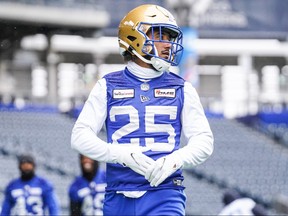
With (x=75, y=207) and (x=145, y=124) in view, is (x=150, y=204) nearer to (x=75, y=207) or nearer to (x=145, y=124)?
(x=145, y=124)

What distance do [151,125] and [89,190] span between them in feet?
17.1

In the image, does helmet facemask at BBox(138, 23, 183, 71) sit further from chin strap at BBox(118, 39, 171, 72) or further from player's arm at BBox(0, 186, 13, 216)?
player's arm at BBox(0, 186, 13, 216)

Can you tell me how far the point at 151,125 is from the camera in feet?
14.2

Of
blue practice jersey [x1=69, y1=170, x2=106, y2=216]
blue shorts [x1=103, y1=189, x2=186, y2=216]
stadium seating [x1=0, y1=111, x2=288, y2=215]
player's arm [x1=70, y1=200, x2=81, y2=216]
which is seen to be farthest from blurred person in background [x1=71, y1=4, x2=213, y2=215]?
stadium seating [x1=0, y1=111, x2=288, y2=215]

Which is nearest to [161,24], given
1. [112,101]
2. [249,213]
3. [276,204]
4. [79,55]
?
[112,101]

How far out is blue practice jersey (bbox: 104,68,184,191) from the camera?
430 centimetres

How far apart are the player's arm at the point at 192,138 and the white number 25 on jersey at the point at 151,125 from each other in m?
0.07

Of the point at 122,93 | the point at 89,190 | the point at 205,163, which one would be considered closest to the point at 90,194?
the point at 89,190

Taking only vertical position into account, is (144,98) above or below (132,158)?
above

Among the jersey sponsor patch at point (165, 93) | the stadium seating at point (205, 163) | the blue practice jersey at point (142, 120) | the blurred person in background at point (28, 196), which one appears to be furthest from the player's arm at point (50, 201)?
the jersey sponsor patch at point (165, 93)

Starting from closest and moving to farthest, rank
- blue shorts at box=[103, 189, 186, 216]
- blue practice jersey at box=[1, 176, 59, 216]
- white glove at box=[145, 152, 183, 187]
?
white glove at box=[145, 152, 183, 187], blue shorts at box=[103, 189, 186, 216], blue practice jersey at box=[1, 176, 59, 216]

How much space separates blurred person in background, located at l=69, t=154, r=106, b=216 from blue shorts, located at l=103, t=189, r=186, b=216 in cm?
499

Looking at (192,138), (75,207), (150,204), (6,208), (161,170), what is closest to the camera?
(161,170)

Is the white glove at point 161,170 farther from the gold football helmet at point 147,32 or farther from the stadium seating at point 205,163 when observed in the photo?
the stadium seating at point 205,163
